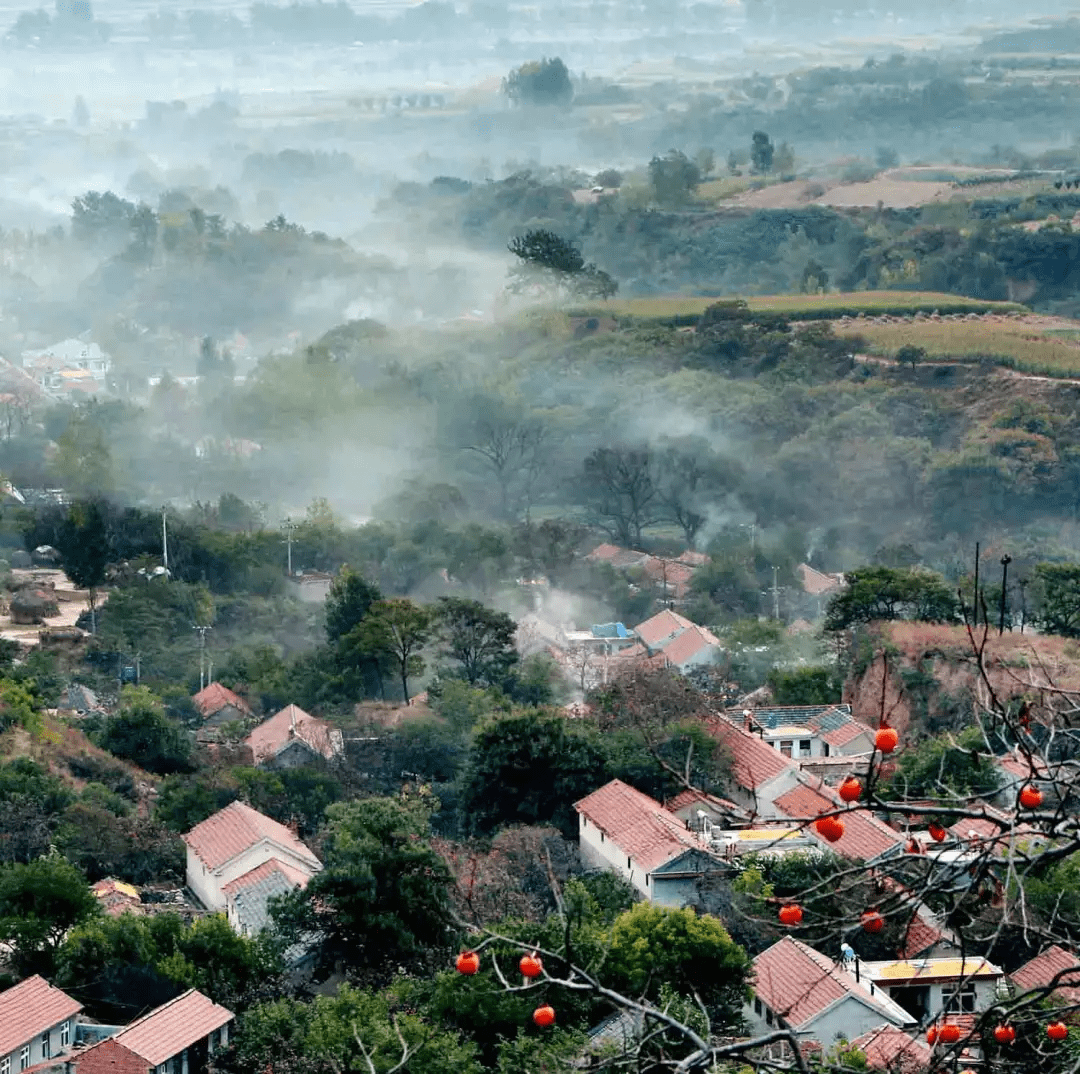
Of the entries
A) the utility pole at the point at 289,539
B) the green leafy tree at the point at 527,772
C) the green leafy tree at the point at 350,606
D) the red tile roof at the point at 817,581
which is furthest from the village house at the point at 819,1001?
the utility pole at the point at 289,539

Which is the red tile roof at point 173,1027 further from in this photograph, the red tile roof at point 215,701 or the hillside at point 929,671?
the red tile roof at point 215,701

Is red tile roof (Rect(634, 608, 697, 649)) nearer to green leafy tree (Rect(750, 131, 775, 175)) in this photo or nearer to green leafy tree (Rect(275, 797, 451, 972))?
green leafy tree (Rect(275, 797, 451, 972))

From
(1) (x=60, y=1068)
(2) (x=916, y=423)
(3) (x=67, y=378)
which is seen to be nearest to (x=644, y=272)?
(3) (x=67, y=378)

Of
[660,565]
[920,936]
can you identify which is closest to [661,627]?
[660,565]

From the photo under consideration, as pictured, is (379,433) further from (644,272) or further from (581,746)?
(581,746)

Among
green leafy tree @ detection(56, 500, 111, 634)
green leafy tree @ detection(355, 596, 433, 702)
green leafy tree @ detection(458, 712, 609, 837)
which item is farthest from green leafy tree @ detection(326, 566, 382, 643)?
green leafy tree @ detection(458, 712, 609, 837)
